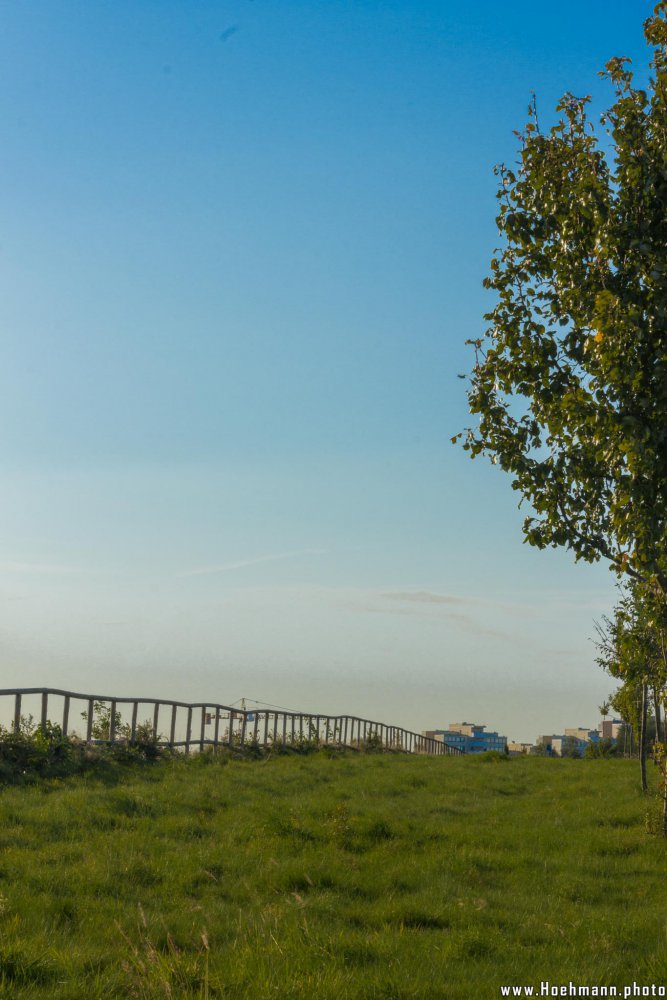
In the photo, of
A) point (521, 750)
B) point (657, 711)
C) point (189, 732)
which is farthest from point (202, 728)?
point (521, 750)

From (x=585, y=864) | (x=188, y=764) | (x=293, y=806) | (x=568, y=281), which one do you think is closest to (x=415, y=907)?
(x=585, y=864)

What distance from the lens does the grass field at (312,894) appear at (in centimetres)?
789

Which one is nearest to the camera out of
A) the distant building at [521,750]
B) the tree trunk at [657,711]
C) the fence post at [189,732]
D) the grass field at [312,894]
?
the grass field at [312,894]

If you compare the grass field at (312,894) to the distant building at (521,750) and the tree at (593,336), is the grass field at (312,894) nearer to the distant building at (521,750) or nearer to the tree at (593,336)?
the tree at (593,336)

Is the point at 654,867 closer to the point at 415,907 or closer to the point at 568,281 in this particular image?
the point at 415,907

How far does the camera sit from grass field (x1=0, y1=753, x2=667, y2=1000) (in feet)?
25.9

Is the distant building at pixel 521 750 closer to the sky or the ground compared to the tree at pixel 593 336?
closer to the ground

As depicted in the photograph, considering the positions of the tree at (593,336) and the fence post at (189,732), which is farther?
the fence post at (189,732)

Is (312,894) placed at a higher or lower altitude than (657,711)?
lower

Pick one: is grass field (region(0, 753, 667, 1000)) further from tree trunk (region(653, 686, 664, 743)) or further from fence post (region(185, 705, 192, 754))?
fence post (region(185, 705, 192, 754))

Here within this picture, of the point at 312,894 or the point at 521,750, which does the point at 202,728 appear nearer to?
the point at 312,894

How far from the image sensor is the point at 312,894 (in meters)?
11.1

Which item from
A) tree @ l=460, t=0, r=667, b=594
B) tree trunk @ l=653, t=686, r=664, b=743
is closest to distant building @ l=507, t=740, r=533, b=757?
tree trunk @ l=653, t=686, r=664, b=743

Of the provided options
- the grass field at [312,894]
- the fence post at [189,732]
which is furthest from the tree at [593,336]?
the fence post at [189,732]
